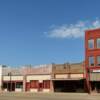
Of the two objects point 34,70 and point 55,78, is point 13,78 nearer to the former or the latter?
point 34,70

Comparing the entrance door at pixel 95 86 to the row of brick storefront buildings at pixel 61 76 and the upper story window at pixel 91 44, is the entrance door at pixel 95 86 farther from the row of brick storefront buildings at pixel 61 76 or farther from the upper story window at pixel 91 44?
the upper story window at pixel 91 44

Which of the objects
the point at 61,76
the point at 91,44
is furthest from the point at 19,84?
the point at 91,44

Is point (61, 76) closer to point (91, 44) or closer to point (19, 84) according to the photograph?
point (91, 44)

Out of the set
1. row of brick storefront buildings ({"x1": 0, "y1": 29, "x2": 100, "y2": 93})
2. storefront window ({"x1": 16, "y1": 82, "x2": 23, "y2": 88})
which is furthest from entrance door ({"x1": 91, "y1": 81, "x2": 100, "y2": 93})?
storefront window ({"x1": 16, "y1": 82, "x2": 23, "y2": 88})

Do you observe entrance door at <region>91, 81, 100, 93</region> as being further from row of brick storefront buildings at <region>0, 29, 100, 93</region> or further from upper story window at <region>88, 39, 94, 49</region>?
upper story window at <region>88, 39, 94, 49</region>

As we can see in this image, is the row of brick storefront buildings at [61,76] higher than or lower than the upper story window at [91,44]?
lower

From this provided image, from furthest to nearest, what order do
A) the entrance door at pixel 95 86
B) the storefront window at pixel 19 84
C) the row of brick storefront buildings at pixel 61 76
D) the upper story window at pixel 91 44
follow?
the storefront window at pixel 19 84 < the upper story window at pixel 91 44 < the row of brick storefront buildings at pixel 61 76 < the entrance door at pixel 95 86

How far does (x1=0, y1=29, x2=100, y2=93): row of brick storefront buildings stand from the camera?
263 ft

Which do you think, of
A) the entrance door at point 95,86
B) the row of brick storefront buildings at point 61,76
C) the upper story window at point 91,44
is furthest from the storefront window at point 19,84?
the upper story window at point 91,44

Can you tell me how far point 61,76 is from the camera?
87000 millimetres

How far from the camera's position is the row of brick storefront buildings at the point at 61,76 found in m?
80.1

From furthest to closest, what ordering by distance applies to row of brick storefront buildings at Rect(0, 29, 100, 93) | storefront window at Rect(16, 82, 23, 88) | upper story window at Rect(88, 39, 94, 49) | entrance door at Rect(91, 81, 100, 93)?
storefront window at Rect(16, 82, 23, 88) → upper story window at Rect(88, 39, 94, 49) → row of brick storefront buildings at Rect(0, 29, 100, 93) → entrance door at Rect(91, 81, 100, 93)

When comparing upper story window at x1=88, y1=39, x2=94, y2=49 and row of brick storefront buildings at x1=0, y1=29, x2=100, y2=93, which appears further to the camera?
upper story window at x1=88, y1=39, x2=94, y2=49

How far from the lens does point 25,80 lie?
97.2 m
